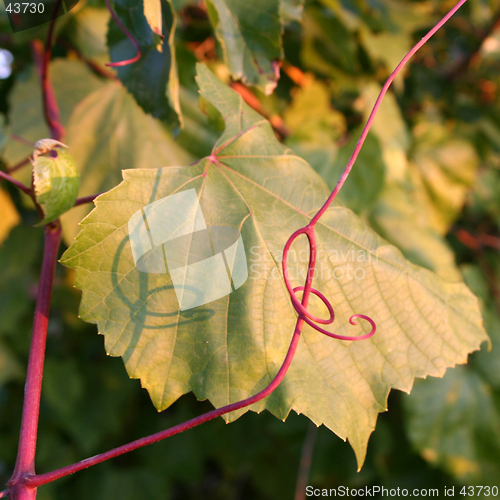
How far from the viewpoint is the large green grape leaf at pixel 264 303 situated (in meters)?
0.53

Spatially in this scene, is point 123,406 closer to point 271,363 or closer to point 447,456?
point 447,456

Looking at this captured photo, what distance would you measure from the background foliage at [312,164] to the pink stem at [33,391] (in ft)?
1.00

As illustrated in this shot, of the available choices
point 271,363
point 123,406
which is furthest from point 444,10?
point 123,406

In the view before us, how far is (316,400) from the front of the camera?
554mm

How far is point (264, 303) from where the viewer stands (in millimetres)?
569

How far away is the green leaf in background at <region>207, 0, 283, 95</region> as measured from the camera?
726 mm

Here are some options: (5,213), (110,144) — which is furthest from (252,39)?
(5,213)

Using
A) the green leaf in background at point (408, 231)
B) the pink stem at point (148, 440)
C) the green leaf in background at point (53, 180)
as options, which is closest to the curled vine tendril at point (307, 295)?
the pink stem at point (148, 440)

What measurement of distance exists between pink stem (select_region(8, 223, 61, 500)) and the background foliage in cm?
31

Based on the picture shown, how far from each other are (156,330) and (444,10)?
6.39 feet

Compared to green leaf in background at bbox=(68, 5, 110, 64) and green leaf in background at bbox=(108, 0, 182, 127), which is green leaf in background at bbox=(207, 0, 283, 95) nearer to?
green leaf in background at bbox=(108, 0, 182, 127)

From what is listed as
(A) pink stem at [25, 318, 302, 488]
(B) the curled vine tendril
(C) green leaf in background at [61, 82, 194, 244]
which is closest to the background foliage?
(C) green leaf in background at [61, 82, 194, 244]

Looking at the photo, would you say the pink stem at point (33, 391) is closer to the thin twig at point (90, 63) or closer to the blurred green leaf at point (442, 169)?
the thin twig at point (90, 63)

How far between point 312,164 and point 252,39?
1.83ft
